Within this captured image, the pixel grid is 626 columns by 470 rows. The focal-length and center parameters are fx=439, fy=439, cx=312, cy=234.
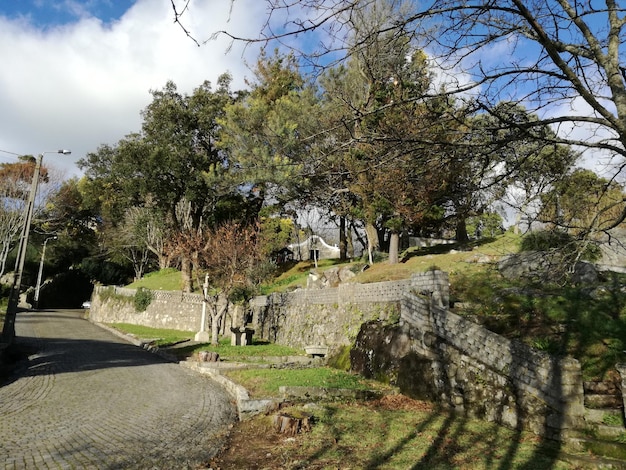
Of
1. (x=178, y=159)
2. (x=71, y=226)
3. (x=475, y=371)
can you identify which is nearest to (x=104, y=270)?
(x=71, y=226)

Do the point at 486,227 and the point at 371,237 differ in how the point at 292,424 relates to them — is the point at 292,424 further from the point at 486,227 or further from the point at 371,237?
the point at 486,227

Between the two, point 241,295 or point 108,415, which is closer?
point 108,415

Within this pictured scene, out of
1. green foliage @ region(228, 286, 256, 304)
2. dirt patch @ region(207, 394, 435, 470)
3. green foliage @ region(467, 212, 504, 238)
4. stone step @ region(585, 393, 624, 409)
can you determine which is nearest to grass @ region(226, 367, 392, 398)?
dirt patch @ region(207, 394, 435, 470)

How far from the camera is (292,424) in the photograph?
6844 millimetres

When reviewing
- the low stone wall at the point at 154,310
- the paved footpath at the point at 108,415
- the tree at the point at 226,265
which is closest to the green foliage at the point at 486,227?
the tree at the point at 226,265

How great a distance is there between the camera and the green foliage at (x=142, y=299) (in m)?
30.0

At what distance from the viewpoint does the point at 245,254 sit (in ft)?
76.6

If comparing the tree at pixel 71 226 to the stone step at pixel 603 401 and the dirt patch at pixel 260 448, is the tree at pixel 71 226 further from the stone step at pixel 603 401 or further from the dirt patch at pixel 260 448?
the stone step at pixel 603 401

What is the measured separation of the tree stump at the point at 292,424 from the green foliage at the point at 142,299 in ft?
82.3

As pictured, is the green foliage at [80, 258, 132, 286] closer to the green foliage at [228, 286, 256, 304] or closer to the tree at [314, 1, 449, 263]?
the green foliage at [228, 286, 256, 304]

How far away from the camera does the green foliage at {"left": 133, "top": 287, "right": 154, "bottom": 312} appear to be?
2997 centimetres

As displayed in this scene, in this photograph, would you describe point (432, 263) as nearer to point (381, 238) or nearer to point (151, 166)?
point (381, 238)

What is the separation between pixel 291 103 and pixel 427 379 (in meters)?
20.4

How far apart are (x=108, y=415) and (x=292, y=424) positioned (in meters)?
3.65
